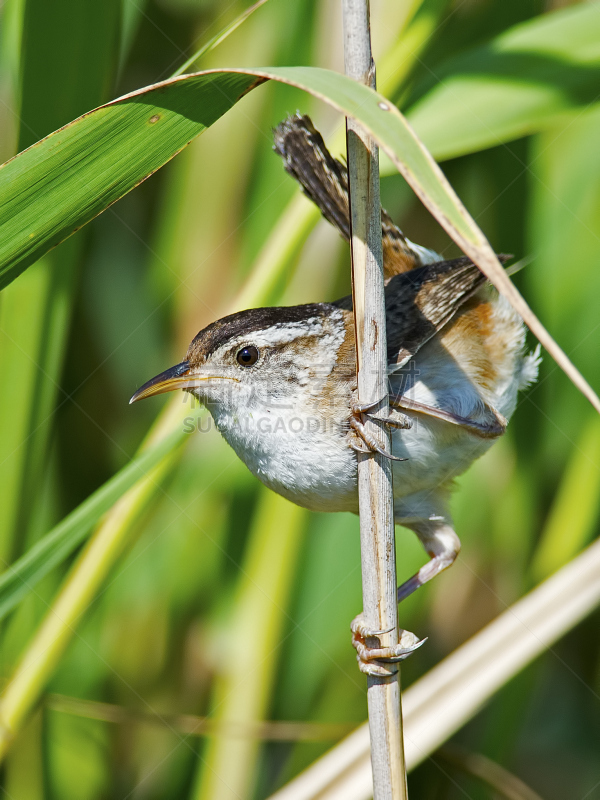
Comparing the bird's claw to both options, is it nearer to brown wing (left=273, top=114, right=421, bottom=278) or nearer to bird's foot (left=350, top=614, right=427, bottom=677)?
bird's foot (left=350, top=614, right=427, bottom=677)

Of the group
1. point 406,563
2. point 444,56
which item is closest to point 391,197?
point 444,56

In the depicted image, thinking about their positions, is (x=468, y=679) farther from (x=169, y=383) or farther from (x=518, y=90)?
(x=518, y=90)

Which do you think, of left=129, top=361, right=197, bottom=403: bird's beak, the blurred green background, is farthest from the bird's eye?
the blurred green background

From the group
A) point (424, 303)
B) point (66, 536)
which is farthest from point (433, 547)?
point (66, 536)

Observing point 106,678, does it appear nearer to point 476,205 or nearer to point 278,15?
point 476,205

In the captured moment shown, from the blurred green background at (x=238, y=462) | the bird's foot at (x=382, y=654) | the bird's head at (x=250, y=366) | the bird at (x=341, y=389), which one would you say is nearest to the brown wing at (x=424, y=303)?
the bird at (x=341, y=389)

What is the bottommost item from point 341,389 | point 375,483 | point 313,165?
point 375,483
